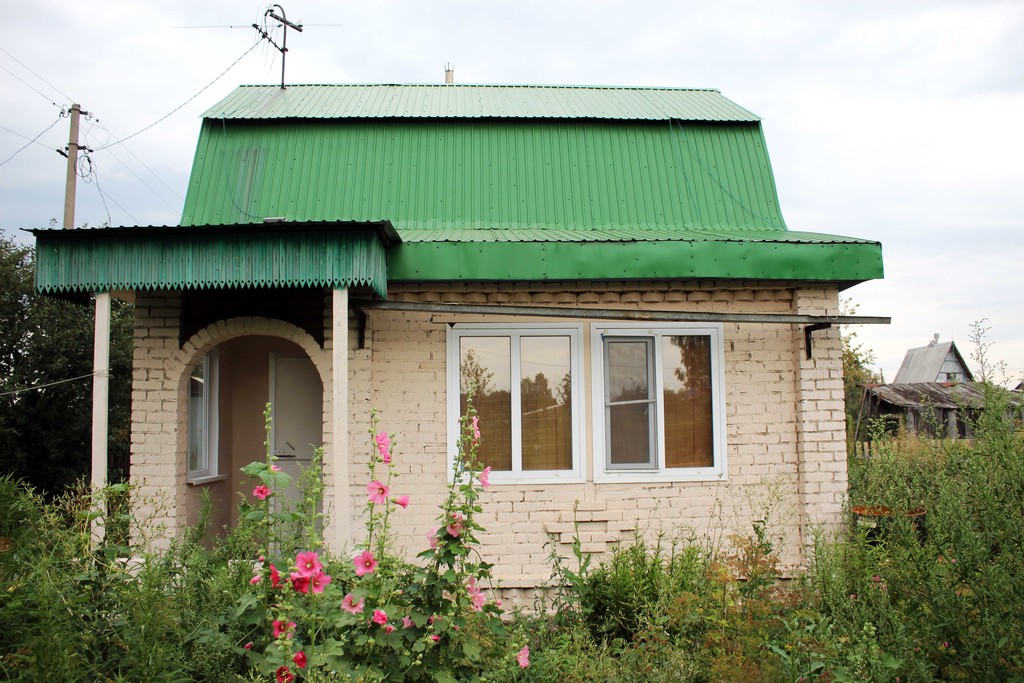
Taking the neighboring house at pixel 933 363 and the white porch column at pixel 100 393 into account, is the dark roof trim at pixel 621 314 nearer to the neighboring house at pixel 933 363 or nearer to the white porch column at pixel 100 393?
the white porch column at pixel 100 393

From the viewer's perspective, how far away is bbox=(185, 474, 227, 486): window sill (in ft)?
25.9

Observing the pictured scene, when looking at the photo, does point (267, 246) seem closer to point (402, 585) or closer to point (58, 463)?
point (402, 585)

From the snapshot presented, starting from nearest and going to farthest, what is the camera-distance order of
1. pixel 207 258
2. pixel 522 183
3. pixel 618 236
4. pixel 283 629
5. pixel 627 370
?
1. pixel 283 629
2. pixel 207 258
3. pixel 618 236
4. pixel 627 370
5. pixel 522 183

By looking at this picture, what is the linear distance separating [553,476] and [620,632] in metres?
1.64

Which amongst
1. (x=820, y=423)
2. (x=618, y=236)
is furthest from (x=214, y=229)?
(x=820, y=423)

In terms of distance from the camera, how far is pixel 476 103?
978 centimetres

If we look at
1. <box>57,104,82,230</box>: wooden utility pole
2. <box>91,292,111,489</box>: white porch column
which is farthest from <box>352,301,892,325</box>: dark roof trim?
<box>57,104,82,230</box>: wooden utility pole

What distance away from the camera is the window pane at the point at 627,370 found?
7348 mm

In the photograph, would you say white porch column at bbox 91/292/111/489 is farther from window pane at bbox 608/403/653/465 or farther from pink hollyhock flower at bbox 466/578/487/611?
window pane at bbox 608/403/653/465

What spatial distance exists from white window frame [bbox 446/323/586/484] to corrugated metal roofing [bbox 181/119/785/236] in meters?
1.49

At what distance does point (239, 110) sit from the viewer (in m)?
9.16

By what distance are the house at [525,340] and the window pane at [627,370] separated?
1 centimetres

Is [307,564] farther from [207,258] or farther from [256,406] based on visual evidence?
[256,406]

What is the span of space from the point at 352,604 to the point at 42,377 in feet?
45.4
